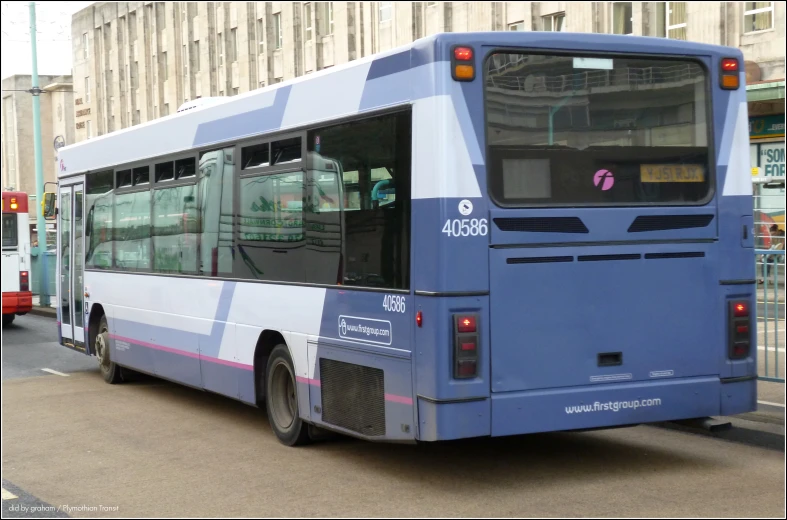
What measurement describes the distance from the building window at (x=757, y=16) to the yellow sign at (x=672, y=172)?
60.8ft

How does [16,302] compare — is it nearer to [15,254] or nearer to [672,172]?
[15,254]

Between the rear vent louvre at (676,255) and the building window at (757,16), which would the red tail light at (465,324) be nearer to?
the rear vent louvre at (676,255)

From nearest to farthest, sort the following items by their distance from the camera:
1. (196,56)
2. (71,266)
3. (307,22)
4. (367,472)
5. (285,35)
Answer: (367,472) < (71,266) < (307,22) < (285,35) < (196,56)

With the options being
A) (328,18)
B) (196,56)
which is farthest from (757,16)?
(196,56)

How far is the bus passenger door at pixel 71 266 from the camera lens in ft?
48.4

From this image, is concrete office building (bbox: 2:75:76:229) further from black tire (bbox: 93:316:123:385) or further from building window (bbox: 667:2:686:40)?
black tire (bbox: 93:316:123:385)

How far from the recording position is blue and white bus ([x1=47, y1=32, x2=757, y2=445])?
281 inches

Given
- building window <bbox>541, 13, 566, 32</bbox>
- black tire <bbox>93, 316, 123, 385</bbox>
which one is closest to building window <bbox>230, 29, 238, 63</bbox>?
building window <bbox>541, 13, 566, 32</bbox>

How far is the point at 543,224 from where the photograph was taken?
736 centimetres

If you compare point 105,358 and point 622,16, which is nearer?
point 105,358

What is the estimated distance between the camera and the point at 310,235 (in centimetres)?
866

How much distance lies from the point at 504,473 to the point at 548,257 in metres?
1.64

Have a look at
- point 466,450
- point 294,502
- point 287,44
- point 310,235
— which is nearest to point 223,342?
point 310,235

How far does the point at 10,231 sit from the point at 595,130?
19.5 meters
